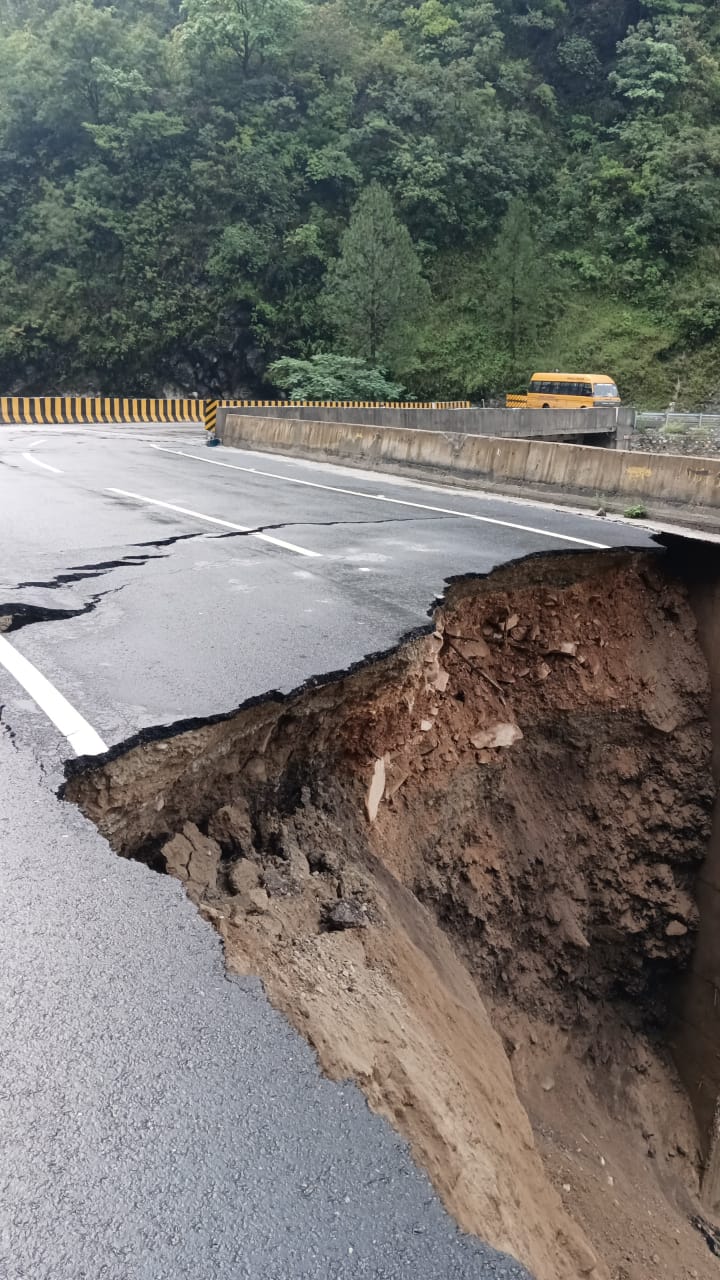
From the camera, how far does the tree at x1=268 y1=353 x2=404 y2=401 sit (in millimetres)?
31047

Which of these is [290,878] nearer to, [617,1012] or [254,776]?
[254,776]

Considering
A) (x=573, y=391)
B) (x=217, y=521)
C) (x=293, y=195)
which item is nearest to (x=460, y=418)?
(x=573, y=391)

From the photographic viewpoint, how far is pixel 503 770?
732cm

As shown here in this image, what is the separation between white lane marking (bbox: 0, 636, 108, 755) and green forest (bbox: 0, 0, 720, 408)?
34720mm

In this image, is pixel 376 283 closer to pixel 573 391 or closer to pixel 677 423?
pixel 573 391

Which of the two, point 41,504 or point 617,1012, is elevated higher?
point 41,504

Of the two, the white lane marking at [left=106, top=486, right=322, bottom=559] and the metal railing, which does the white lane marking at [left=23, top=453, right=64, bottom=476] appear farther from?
the metal railing

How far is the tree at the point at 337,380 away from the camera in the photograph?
1222 inches

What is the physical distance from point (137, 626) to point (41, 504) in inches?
233

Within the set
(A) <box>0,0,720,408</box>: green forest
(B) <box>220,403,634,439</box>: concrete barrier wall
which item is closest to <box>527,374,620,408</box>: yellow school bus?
(A) <box>0,0,720,408</box>: green forest

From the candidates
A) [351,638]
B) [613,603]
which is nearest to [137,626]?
[351,638]

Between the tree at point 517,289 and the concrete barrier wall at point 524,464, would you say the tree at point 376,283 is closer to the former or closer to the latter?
the tree at point 517,289

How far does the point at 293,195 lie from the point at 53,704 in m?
43.6

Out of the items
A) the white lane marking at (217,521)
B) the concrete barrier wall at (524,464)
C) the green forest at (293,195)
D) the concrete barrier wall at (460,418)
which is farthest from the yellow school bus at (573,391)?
the white lane marking at (217,521)
